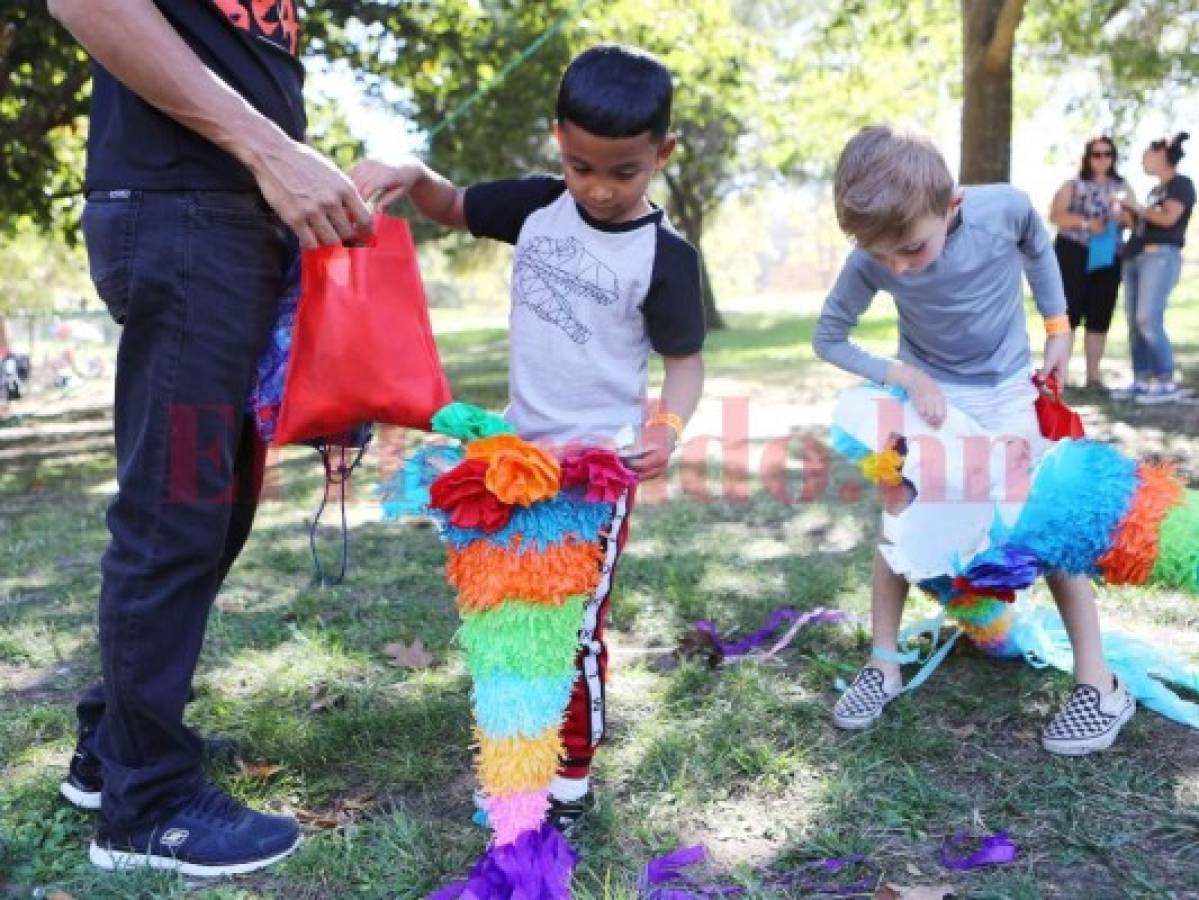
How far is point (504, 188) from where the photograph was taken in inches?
87.0

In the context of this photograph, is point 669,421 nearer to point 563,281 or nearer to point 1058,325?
point 563,281

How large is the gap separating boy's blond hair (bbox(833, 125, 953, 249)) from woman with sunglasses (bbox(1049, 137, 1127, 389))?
18.3ft

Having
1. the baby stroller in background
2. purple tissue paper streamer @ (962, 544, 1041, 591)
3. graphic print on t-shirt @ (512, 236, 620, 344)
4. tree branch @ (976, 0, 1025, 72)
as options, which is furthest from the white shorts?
the baby stroller in background

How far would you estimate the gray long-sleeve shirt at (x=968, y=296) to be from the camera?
8.19 ft

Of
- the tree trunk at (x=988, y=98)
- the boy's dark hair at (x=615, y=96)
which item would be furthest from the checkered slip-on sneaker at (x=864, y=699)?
the tree trunk at (x=988, y=98)

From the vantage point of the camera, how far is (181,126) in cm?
181

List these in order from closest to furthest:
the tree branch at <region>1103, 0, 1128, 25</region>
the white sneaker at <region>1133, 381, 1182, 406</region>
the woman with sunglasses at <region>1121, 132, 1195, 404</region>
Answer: the woman with sunglasses at <region>1121, 132, 1195, 404</region>, the white sneaker at <region>1133, 381, 1182, 406</region>, the tree branch at <region>1103, 0, 1128, 25</region>

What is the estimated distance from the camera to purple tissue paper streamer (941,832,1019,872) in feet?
6.43

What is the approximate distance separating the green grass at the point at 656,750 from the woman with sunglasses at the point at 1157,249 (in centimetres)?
437

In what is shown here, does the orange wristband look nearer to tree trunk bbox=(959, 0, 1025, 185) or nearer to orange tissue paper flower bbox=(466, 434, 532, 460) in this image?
orange tissue paper flower bbox=(466, 434, 532, 460)

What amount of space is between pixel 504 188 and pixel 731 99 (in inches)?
484

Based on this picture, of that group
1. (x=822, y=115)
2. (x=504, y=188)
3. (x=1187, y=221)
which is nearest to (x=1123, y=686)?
(x=504, y=188)

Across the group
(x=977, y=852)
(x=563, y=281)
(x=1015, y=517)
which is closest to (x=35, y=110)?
(x=563, y=281)

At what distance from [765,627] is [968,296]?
3.89ft
